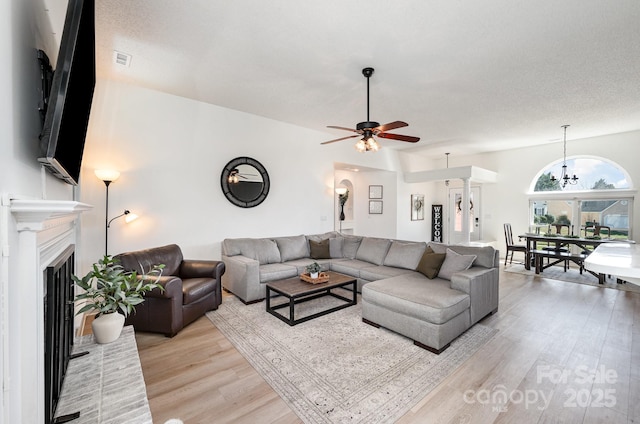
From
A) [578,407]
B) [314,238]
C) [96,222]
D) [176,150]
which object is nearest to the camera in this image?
[578,407]

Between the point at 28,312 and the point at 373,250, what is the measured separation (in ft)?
13.7

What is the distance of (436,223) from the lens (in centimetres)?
880

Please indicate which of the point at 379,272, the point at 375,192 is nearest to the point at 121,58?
the point at 379,272

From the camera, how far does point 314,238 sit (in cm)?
534

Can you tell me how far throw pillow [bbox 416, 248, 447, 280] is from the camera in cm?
350

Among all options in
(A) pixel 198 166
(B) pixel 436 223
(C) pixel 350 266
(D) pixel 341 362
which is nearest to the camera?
(D) pixel 341 362

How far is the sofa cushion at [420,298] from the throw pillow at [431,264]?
0.37 ft

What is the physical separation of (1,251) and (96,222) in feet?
11.0

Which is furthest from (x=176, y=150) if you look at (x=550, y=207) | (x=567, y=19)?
(x=550, y=207)

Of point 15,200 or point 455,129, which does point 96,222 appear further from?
point 455,129

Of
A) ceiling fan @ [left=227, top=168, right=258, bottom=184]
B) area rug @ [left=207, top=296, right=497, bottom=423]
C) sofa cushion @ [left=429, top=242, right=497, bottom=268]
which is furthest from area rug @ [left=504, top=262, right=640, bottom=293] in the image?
ceiling fan @ [left=227, top=168, right=258, bottom=184]

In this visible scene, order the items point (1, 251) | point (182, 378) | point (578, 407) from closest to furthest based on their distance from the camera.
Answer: point (1, 251) → point (578, 407) → point (182, 378)

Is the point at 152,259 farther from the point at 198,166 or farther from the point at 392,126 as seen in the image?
the point at 392,126

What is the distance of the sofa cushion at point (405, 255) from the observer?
13.2 feet
